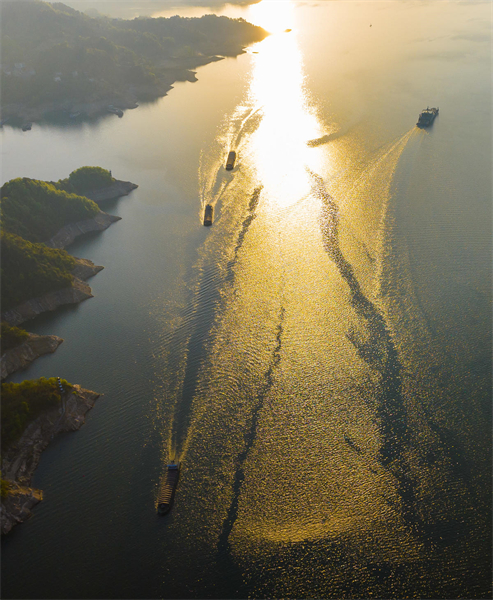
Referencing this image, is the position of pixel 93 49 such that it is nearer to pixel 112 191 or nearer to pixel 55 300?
pixel 112 191

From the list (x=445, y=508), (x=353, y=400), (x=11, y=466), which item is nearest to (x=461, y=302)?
(x=353, y=400)

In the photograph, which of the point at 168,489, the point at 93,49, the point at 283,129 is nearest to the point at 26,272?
the point at 168,489

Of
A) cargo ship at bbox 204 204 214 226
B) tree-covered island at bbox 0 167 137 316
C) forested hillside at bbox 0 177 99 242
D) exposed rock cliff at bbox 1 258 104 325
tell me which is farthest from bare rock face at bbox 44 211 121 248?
cargo ship at bbox 204 204 214 226

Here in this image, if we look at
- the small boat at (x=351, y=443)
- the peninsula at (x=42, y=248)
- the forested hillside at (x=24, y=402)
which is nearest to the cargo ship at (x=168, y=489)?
the forested hillside at (x=24, y=402)

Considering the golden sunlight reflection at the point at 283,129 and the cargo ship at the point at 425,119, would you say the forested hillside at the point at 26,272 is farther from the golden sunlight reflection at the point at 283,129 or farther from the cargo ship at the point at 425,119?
the cargo ship at the point at 425,119

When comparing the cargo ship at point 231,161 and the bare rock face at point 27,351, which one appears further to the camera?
the cargo ship at point 231,161
